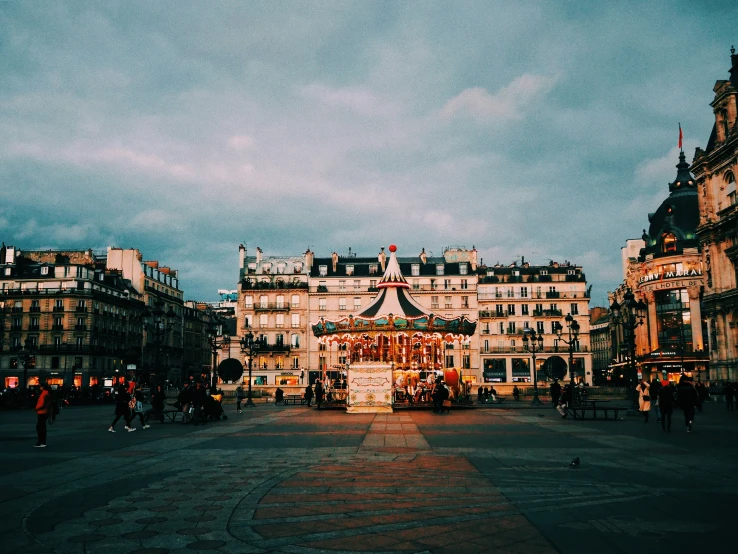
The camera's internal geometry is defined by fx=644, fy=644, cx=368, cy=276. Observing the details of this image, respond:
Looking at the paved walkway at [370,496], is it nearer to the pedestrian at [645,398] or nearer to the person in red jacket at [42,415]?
the person in red jacket at [42,415]

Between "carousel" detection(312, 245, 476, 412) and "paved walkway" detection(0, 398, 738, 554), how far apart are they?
51.7 ft

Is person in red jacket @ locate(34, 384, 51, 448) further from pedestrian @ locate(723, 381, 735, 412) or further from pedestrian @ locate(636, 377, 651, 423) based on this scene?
pedestrian @ locate(723, 381, 735, 412)

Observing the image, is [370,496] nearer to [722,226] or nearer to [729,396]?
[729,396]

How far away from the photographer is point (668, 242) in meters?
79.4

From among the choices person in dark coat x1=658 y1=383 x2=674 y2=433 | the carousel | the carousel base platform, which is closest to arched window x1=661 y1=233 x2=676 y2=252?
the carousel

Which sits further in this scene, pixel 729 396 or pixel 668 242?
pixel 668 242

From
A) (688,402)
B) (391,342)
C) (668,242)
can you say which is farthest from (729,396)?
(668,242)

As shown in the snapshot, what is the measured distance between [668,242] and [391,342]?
55.0 metres

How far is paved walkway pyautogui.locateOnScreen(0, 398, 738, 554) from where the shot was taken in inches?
253

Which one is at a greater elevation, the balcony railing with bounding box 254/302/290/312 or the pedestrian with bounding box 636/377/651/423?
the balcony railing with bounding box 254/302/290/312

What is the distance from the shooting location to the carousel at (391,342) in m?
32.3

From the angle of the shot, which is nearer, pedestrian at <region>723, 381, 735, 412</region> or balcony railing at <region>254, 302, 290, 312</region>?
pedestrian at <region>723, 381, 735, 412</region>

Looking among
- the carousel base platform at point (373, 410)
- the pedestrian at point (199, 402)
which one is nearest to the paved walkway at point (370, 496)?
the pedestrian at point (199, 402)

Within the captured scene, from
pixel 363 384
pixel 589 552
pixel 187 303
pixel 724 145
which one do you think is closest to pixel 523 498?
pixel 589 552
